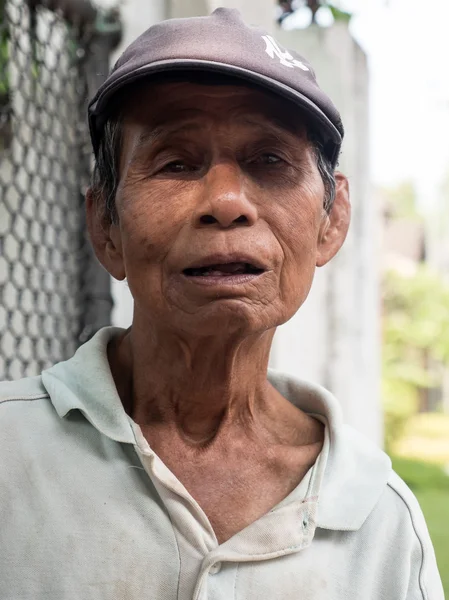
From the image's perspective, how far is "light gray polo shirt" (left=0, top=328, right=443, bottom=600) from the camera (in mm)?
1492

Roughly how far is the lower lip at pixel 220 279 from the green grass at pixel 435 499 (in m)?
4.25

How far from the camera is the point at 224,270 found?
4.87ft

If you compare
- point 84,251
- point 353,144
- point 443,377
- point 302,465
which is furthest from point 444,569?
point 443,377

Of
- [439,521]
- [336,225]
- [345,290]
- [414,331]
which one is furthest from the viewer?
[414,331]

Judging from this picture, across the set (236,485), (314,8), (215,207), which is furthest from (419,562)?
(314,8)

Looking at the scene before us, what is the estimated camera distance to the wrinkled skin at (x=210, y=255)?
1497mm

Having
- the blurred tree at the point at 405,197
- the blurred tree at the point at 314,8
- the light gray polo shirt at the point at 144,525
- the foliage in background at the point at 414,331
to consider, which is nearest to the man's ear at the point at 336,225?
the light gray polo shirt at the point at 144,525

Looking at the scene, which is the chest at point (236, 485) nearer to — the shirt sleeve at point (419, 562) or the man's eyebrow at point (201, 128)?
the shirt sleeve at point (419, 562)

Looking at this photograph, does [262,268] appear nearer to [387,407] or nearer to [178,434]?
[178,434]

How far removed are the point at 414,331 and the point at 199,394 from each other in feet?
62.2

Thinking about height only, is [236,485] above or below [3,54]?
below

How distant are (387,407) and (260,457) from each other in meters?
15.4

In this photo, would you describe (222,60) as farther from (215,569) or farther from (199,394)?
(215,569)

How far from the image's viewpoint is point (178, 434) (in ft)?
5.65
